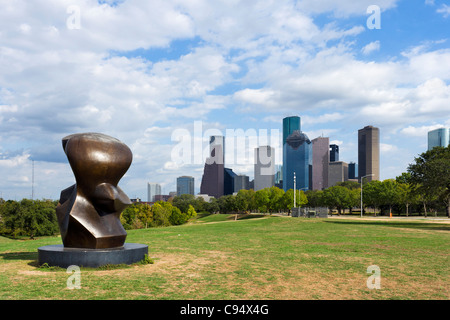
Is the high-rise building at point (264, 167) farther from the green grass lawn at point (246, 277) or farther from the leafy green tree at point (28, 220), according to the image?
the green grass lawn at point (246, 277)

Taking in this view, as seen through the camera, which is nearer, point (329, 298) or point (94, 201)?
point (329, 298)

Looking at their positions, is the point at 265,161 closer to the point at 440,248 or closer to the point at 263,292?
the point at 440,248

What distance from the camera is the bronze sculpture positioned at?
11.5 meters

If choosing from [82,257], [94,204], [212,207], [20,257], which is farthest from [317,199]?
[82,257]

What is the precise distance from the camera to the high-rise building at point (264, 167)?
143750 mm

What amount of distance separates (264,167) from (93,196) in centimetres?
15960

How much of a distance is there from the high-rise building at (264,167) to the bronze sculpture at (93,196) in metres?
129

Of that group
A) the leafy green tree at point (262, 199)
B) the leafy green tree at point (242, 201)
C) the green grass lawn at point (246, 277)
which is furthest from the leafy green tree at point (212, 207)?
the green grass lawn at point (246, 277)

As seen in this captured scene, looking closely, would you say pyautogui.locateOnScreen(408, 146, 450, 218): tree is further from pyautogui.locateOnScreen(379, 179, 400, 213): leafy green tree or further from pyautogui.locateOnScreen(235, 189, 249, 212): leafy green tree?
pyautogui.locateOnScreen(235, 189, 249, 212): leafy green tree

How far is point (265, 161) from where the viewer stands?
155125mm

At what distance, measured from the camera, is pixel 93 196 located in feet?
38.8

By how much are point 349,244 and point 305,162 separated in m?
184
